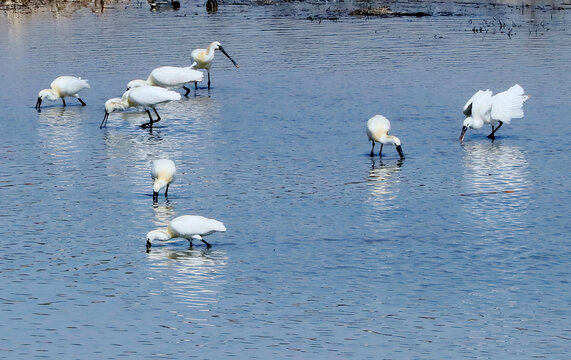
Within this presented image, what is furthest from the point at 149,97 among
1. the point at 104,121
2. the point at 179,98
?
the point at 104,121

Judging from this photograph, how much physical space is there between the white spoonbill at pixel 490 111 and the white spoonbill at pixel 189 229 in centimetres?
720

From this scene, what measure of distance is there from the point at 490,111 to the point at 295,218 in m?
6.18

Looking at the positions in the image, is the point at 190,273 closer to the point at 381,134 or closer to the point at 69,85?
the point at 381,134

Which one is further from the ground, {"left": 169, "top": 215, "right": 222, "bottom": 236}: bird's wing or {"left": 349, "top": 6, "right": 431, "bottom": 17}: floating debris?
{"left": 349, "top": 6, "right": 431, "bottom": 17}: floating debris

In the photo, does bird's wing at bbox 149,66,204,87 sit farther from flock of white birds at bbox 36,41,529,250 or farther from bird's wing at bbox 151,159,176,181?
bird's wing at bbox 151,159,176,181

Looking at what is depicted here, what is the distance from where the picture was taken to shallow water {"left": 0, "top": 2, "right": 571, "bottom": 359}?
910 cm

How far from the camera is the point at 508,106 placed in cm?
1803

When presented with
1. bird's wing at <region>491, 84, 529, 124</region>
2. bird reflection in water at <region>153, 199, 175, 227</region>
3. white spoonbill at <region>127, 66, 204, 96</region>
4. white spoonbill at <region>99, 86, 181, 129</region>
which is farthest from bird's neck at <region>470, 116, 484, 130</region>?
white spoonbill at <region>127, 66, 204, 96</region>

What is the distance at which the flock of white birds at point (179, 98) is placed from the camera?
1141 centimetres

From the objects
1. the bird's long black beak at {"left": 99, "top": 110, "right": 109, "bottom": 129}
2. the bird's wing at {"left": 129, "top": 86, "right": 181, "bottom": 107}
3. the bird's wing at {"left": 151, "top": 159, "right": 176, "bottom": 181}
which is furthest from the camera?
the bird's long black beak at {"left": 99, "top": 110, "right": 109, "bottom": 129}

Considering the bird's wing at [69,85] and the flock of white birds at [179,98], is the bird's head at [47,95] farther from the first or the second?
the bird's wing at [69,85]

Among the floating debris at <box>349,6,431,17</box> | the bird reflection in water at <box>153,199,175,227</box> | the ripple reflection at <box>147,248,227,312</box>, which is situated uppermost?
the floating debris at <box>349,6,431,17</box>

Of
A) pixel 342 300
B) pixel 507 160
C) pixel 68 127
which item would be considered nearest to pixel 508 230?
pixel 342 300

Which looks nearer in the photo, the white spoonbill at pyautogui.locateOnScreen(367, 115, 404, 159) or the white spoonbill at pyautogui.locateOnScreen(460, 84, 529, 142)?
the white spoonbill at pyautogui.locateOnScreen(367, 115, 404, 159)
